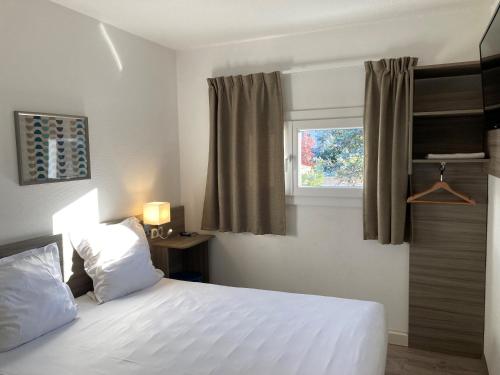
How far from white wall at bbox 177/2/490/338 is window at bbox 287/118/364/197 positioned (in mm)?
154

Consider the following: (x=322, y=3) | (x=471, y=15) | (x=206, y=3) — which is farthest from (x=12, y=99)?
(x=471, y=15)

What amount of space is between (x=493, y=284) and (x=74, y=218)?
2.88m

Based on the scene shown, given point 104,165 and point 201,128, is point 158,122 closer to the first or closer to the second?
point 201,128

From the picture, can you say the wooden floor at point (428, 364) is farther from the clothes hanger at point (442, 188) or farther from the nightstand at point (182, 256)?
the nightstand at point (182, 256)

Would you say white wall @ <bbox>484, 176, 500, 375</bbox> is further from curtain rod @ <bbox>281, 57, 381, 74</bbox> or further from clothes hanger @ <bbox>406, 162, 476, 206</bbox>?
curtain rod @ <bbox>281, 57, 381, 74</bbox>

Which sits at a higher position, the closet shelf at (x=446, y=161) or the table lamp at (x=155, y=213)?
the closet shelf at (x=446, y=161)

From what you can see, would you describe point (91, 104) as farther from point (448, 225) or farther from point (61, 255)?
point (448, 225)

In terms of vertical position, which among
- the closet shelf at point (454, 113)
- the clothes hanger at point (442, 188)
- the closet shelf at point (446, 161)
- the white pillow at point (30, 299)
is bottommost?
the white pillow at point (30, 299)

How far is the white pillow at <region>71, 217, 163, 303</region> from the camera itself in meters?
2.59

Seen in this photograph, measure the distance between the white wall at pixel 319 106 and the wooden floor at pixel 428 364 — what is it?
0.78ft

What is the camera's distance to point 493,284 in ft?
8.39

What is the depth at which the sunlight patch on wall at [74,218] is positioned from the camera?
2.66 meters

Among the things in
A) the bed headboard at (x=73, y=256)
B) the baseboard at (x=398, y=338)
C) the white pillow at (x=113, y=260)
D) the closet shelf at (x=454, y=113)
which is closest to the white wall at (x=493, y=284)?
the closet shelf at (x=454, y=113)

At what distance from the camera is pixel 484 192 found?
9.38 feet
